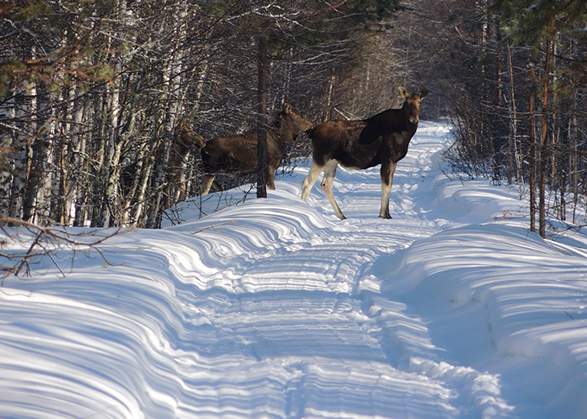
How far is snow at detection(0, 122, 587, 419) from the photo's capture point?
416 centimetres

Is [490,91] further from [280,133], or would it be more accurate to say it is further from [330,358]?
[330,358]

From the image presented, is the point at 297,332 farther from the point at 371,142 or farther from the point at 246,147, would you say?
the point at 246,147

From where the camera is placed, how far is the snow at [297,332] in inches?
164

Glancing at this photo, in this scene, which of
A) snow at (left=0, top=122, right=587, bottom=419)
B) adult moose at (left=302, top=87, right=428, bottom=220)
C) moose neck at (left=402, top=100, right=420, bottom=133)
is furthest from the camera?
adult moose at (left=302, top=87, right=428, bottom=220)

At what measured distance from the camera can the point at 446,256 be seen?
841 cm

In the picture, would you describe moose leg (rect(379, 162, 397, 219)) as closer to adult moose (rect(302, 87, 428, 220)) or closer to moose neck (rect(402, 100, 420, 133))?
adult moose (rect(302, 87, 428, 220))

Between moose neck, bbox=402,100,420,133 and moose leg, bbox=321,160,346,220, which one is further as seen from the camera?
moose leg, bbox=321,160,346,220

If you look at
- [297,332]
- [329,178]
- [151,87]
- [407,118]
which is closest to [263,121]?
[329,178]

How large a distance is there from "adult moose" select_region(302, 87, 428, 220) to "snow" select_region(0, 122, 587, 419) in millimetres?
5005

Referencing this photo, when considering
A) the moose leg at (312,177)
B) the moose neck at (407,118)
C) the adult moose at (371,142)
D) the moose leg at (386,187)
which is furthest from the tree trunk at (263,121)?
the moose neck at (407,118)

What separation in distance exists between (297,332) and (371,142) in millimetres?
9670

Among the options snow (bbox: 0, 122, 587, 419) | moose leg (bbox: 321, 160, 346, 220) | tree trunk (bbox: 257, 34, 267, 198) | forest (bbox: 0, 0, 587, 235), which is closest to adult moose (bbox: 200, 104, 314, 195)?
forest (bbox: 0, 0, 587, 235)

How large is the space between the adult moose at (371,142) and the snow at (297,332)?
500 centimetres

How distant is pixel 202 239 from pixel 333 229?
3.87 m
